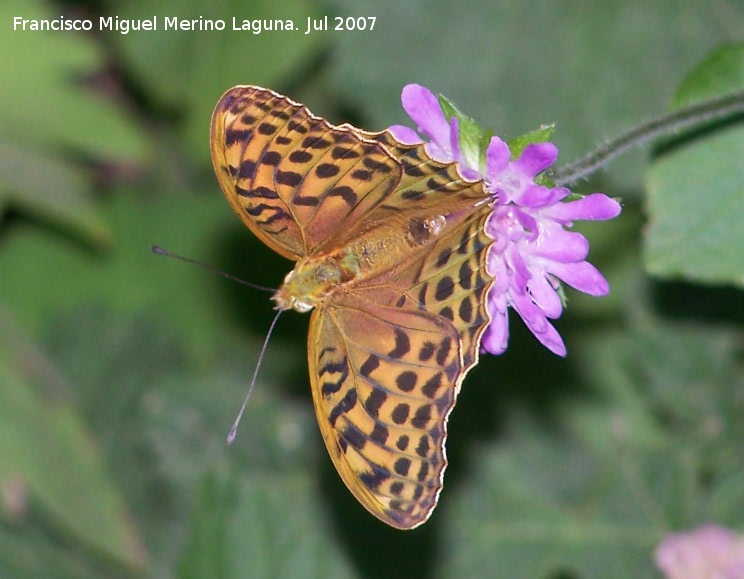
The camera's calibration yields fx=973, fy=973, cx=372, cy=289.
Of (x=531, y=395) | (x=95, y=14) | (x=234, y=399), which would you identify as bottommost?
(x=234, y=399)

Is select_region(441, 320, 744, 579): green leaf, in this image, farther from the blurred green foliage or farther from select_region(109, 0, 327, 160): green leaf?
select_region(109, 0, 327, 160): green leaf

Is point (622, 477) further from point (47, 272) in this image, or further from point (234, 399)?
point (47, 272)

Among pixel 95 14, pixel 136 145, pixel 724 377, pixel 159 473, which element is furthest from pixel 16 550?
pixel 724 377

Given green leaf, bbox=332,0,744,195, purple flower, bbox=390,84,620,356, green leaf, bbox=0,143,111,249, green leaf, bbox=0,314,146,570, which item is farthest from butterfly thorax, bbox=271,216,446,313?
green leaf, bbox=0,143,111,249

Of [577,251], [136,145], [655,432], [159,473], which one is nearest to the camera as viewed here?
[577,251]

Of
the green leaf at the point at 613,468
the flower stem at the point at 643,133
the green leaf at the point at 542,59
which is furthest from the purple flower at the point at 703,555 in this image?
the flower stem at the point at 643,133

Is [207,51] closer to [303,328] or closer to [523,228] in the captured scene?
[303,328]
